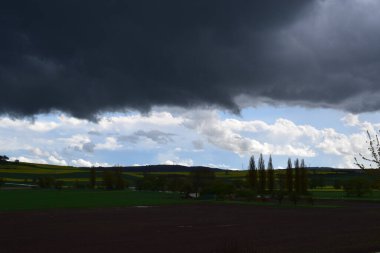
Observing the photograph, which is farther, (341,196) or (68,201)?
(341,196)

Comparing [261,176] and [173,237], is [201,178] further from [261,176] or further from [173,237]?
[173,237]

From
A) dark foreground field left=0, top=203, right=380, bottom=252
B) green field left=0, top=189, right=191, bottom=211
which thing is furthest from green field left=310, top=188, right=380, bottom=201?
dark foreground field left=0, top=203, right=380, bottom=252

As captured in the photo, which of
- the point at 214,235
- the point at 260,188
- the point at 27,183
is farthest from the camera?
the point at 27,183

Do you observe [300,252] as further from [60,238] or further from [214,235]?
[60,238]

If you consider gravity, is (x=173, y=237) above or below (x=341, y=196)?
below

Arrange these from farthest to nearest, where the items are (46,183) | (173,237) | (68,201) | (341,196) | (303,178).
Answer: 1. (46,183)
2. (303,178)
3. (341,196)
4. (68,201)
5. (173,237)

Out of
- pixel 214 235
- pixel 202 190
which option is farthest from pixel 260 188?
pixel 214 235

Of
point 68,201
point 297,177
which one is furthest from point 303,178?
point 68,201

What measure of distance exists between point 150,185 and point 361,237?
477 ft

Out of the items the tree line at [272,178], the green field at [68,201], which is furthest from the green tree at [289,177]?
the green field at [68,201]

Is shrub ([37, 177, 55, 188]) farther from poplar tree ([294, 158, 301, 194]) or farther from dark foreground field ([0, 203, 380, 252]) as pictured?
dark foreground field ([0, 203, 380, 252])

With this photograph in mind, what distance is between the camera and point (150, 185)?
178 m

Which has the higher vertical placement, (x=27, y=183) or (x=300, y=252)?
(x=27, y=183)

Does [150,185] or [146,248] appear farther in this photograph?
[150,185]
